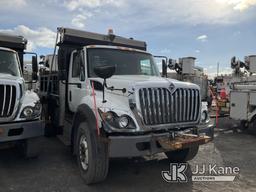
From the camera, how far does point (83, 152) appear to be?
5.21 meters

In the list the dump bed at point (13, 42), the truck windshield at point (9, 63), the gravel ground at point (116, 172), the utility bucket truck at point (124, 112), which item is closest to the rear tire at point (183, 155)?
the utility bucket truck at point (124, 112)

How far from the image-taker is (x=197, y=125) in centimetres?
529

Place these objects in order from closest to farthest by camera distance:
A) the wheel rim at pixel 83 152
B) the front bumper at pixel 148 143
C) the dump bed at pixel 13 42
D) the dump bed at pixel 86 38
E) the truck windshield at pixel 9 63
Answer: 1. the front bumper at pixel 148 143
2. the wheel rim at pixel 83 152
3. the truck windshield at pixel 9 63
4. the dump bed at pixel 86 38
5. the dump bed at pixel 13 42

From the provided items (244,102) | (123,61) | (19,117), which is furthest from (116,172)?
(244,102)

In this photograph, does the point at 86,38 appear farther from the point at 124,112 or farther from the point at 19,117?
the point at 124,112

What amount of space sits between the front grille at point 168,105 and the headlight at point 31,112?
2.15 m

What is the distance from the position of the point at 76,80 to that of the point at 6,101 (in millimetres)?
1530

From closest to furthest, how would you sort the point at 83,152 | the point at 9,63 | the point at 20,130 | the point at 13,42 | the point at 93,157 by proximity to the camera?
the point at 93,157 < the point at 83,152 < the point at 20,130 < the point at 9,63 < the point at 13,42

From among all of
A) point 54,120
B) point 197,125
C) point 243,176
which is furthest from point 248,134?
point 54,120

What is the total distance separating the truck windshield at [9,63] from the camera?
21.6ft

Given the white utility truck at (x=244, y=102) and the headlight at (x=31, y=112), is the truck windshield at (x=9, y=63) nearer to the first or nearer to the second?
the headlight at (x=31, y=112)

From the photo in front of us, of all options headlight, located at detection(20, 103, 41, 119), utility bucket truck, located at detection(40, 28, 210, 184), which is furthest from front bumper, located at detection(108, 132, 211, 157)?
headlight, located at detection(20, 103, 41, 119)

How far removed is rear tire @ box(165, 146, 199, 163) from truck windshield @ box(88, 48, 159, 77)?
1.75m

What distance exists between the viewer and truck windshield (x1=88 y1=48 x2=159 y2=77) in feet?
19.9
